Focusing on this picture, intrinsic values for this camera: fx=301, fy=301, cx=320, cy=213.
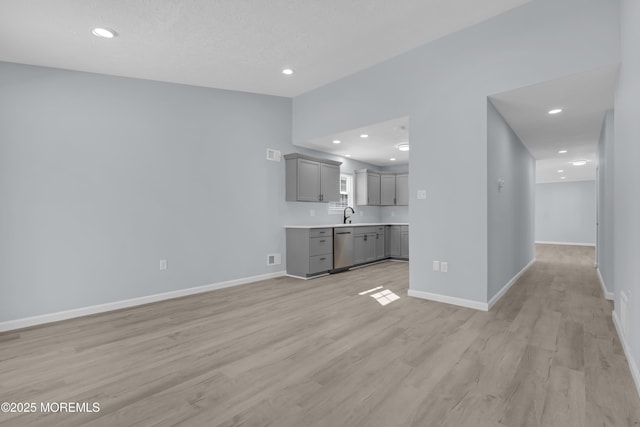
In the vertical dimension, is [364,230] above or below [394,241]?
above

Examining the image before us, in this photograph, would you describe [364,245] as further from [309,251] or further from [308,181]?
[308,181]

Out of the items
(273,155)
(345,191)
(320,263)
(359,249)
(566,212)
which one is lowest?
(320,263)

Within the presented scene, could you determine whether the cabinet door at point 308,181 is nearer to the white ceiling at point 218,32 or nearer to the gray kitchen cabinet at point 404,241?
the white ceiling at point 218,32

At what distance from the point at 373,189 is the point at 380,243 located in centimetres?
136

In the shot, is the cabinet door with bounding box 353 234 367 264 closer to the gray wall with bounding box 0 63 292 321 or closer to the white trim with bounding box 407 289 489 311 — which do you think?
the gray wall with bounding box 0 63 292 321

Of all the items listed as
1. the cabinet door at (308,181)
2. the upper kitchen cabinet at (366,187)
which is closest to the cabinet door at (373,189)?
the upper kitchen cabinet at (366,187)

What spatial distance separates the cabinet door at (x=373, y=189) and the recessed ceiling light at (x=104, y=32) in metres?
5.32

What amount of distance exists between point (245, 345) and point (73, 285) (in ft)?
7.07

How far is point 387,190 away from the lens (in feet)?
24.6

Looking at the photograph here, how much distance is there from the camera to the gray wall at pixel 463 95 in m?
2.68

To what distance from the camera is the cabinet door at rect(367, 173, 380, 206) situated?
23.1 feet

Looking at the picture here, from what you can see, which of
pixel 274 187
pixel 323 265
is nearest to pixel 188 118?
pixel 274 187

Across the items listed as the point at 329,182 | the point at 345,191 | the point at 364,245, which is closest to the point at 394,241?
the point at 364,245

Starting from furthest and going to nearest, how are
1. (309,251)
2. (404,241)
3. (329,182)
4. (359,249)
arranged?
(404,241)
(359,249)
(329,182)
(309,251)
